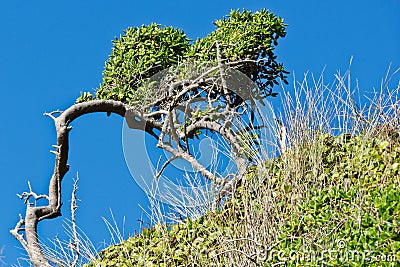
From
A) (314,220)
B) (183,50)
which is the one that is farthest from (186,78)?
(314,220)

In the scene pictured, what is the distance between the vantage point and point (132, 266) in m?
4.64

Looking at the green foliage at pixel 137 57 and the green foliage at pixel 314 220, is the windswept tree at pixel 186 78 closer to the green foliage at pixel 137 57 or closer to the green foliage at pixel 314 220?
the green foliage at pixel 137 57

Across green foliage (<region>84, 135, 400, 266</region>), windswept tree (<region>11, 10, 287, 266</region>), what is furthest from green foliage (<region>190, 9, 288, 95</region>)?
green foliage (<region>84, 135, 400, 266</region>)

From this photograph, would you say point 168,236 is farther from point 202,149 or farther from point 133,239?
point 202,149

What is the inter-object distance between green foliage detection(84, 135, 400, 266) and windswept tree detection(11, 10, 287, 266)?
Answer: 1.34m

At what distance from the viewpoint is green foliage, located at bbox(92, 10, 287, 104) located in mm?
6566

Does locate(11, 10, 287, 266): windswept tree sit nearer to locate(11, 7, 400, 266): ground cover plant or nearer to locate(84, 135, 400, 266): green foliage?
locate(11, 7, 400, 266): ground cover plant

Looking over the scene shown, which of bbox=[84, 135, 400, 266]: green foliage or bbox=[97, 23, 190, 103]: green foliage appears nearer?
bbox=[84, 135, 400, 266]: green foliage

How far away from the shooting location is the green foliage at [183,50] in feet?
21.5

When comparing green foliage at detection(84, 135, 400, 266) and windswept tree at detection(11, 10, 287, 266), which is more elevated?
windswept tree at detection(11, 10, 287, 266)

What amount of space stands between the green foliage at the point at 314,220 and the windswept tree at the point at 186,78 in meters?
1.34

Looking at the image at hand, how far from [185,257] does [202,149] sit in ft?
6.28

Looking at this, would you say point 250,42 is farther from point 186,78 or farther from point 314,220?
point 314,220

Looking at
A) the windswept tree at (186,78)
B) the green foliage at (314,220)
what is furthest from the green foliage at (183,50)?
the green foliage at (314,220)
